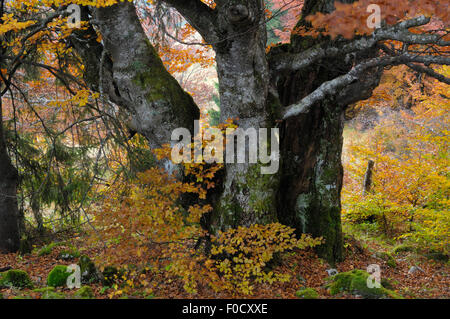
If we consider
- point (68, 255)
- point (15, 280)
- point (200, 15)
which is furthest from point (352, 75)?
point (68, 255)

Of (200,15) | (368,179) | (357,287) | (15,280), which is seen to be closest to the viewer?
(357,287)

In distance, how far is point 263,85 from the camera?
16.4 ft

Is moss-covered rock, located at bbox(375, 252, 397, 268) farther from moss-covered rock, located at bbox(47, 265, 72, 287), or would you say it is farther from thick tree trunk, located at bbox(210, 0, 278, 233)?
moss-covered rock, located at bbox(47, 265, 72, 287)

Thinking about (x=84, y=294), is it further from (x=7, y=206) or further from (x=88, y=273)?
(x=7, y=206)

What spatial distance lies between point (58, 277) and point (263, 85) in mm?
3945

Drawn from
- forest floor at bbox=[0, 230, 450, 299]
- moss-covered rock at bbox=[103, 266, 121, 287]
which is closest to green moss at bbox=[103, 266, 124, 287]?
moss-covered rock at bbox=[103, 266, 121, 287]

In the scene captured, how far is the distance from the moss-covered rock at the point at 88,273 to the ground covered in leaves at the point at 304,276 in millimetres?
152

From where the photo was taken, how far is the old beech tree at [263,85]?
461cm

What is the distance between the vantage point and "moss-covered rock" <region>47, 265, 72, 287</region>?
16.2 ft

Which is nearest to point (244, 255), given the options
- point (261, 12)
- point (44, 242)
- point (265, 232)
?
point (265, 232)

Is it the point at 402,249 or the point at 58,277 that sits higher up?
the point at 58,277

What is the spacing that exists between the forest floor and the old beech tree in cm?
50

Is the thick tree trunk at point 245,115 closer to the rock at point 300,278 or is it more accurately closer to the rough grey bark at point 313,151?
the rough grey bark at point 313,151

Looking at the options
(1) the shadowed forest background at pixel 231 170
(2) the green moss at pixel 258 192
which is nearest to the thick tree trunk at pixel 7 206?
(1) the shadowed forest background at pixel 231 170
